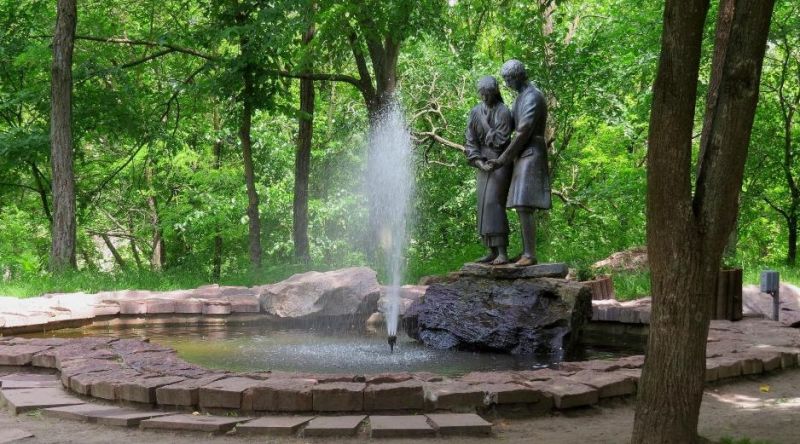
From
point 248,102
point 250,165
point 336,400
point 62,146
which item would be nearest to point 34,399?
point 336,400

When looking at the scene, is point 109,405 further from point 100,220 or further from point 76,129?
point 100,220

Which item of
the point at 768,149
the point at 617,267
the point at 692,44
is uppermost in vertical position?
the point at 768,149

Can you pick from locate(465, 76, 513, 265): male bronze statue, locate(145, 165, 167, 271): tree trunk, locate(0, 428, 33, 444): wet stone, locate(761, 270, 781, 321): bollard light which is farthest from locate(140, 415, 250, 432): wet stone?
locate(145, 165, 167, 271): tree trunk

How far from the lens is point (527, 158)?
28.1 feet

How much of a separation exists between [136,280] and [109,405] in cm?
765

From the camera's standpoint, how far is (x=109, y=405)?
564cm

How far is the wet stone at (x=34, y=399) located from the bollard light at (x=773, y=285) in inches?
277

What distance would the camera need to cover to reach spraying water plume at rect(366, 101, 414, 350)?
11.1 meters

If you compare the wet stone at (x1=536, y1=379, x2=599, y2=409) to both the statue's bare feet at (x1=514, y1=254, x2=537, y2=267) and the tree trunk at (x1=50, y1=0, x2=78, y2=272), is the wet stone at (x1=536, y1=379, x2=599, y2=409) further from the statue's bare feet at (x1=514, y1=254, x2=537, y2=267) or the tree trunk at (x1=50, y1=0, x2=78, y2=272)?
the tree trunk at (x1=50, y1=0, x2=78, y2=272)

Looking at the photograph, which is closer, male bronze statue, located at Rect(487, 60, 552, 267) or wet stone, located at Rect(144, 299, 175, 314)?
male bronze statue, located at Rect(487, 60, 552, 267)

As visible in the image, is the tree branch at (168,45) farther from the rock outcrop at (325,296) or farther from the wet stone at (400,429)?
the wet stone at (400,429)

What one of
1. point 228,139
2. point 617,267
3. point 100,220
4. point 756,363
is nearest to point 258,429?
point 756,363

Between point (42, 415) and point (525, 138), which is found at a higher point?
point (525, 138)

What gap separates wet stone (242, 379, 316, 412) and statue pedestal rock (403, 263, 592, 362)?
3.11 metres
